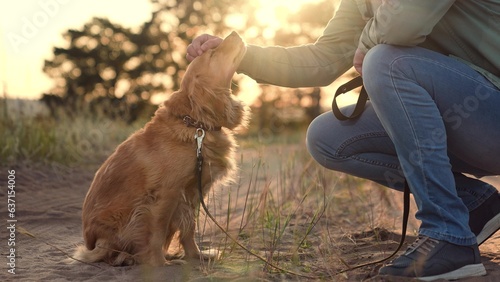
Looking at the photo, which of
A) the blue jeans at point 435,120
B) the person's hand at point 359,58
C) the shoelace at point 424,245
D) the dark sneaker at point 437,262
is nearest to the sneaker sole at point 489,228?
the blue jeans at point 435,120

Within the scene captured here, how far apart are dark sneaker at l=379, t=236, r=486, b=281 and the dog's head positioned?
56.0 inches

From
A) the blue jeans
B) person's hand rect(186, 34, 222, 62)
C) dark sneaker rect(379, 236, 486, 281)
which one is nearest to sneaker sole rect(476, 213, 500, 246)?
the blue jeans

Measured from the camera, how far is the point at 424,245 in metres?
2.41

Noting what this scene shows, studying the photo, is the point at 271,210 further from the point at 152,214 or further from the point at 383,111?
the point at 383,111

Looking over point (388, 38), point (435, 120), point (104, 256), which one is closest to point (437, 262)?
point (435, 120)

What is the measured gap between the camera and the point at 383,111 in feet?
8.33

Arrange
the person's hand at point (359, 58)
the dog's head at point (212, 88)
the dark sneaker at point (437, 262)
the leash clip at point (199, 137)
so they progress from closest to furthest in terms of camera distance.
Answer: the dark sneaker at point (437, 262) → the person's hand at point (359, 58) → the leash clip at point (199, 137) → the dog's head at point (212, 88)

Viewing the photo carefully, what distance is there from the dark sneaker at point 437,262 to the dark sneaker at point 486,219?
56cm

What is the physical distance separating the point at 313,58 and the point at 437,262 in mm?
1361

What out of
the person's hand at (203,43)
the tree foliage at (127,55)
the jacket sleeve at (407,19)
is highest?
the tree foliage at (127,55)

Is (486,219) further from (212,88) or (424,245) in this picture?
(212,88)

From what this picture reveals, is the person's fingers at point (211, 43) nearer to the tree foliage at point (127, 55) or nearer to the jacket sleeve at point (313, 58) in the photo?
the jacket sleeve at point (313, 58)

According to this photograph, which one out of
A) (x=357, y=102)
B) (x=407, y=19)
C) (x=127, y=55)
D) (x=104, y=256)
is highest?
(x=127, y=55)

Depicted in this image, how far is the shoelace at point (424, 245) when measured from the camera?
238 cm
